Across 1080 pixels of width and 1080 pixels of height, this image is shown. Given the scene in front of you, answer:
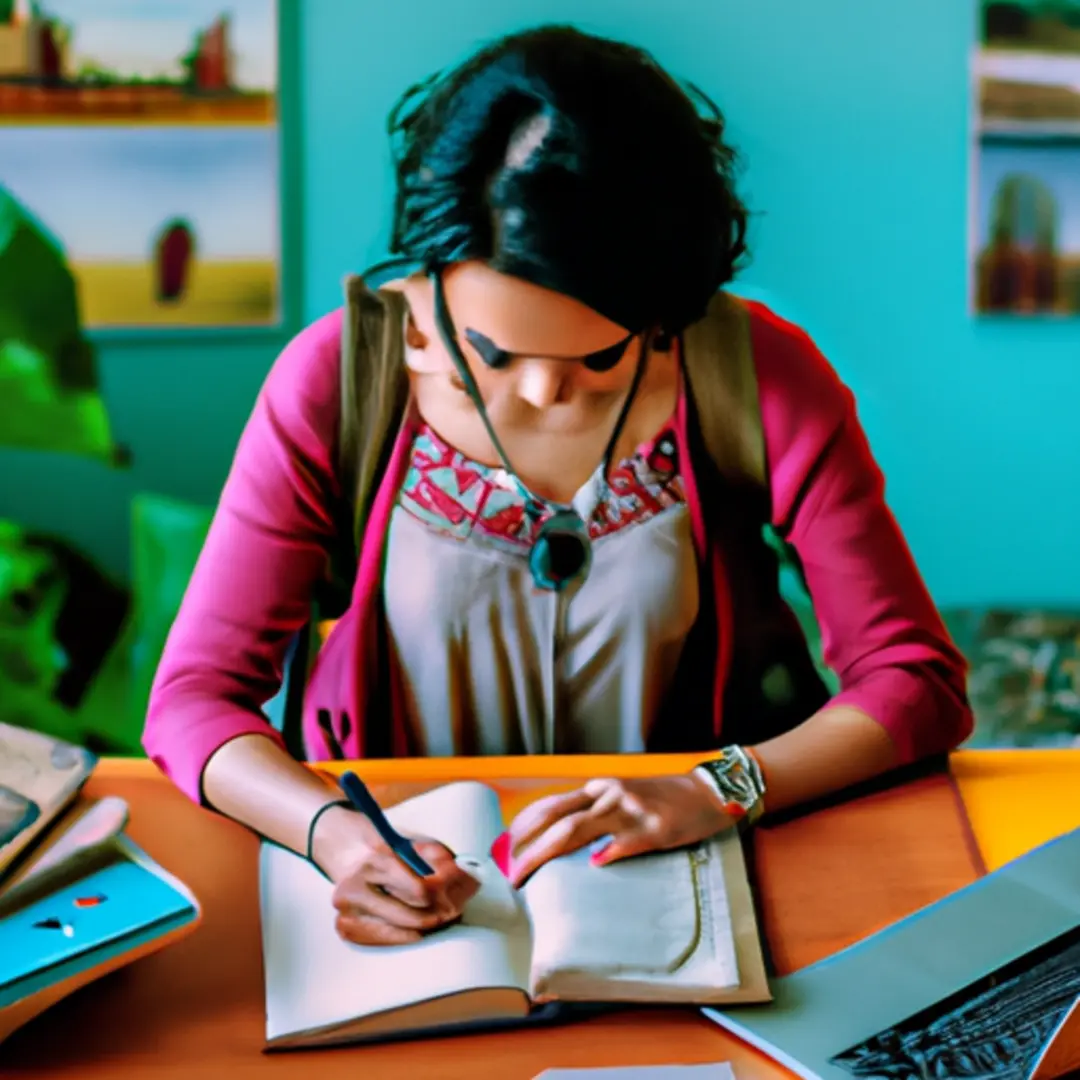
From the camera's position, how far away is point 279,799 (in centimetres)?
89

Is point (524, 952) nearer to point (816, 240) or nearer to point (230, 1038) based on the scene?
point (230, 1038)

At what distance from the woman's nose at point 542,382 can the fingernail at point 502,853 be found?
13.0 inches

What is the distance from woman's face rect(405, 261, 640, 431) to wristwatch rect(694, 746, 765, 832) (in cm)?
28

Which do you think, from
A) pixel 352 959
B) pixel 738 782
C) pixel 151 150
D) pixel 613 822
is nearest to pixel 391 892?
pixel 352 959

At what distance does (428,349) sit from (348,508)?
15 centimetres

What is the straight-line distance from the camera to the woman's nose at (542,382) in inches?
37.4

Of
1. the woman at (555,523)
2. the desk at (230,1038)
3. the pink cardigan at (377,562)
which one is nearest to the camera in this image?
the desk at (230,1038)

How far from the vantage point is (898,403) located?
3.59 feet

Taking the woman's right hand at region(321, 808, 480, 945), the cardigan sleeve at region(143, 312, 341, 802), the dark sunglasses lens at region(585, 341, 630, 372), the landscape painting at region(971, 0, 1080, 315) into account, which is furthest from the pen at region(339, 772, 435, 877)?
the landscape painting at region(971, 0, 1080, 315)

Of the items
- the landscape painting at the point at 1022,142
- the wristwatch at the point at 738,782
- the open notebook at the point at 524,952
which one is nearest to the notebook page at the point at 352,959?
the open notebook at the point at 524,952

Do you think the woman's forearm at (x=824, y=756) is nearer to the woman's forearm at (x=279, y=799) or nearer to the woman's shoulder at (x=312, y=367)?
the woman's forearm at (x=279, y=799)

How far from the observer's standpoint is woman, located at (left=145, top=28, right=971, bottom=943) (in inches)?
35.4

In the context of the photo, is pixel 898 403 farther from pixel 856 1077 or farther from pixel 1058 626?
pixel 856 1077

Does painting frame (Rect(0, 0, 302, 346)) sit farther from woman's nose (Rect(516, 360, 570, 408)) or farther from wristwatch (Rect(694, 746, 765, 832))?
wristwatch (Rect(694, 746, 765, 832))
